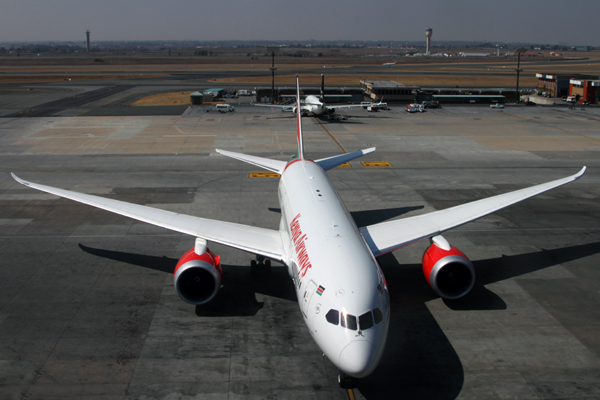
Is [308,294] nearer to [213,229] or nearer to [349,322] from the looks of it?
[349,322]

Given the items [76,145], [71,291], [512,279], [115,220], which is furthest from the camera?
[76,145]

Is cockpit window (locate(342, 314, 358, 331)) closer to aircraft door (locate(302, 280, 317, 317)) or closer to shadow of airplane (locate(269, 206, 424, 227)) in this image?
aircraft door (locate(302, 280, 317, 317))

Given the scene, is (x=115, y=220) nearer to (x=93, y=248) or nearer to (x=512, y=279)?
(x=93, y=248)

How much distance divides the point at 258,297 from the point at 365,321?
26.1ft

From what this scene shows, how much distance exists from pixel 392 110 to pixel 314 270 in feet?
245

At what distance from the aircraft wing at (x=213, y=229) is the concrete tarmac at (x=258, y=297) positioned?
90.7 inches

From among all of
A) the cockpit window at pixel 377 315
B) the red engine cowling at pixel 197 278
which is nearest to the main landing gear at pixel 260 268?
the red engine cowling at pixel 197 278

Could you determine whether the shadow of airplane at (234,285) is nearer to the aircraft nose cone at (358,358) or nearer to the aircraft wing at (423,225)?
the aircraft wing at (423,225)

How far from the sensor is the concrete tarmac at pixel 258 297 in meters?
14.9

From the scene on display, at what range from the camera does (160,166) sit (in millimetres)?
43188

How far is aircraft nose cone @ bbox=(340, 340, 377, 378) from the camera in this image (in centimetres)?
1257

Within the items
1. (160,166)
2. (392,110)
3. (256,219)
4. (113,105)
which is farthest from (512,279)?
(113,105)

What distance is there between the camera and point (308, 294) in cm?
1479

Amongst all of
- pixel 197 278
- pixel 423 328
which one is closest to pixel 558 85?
pixel 423 328
